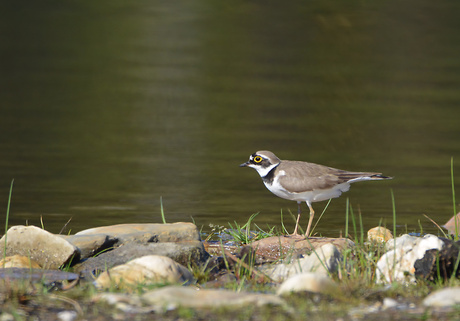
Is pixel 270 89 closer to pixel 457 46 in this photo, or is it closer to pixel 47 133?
pixel 47 133

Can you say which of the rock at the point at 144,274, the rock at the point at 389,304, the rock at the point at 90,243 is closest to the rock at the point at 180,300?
the rock at the point at 389,304

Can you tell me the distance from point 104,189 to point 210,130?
5.36m

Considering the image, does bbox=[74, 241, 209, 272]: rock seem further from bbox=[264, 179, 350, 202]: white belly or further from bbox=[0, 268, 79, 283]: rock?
bbox=[264, 179, 350, 202]: white belly

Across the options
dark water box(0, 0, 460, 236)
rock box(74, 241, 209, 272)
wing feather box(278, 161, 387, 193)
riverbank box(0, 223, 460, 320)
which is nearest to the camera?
riverbank box(0, 223, 460, 320)

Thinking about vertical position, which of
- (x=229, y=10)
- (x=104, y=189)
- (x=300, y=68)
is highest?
(x=229, y=10)

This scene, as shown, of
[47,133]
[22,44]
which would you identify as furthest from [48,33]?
[47,133]

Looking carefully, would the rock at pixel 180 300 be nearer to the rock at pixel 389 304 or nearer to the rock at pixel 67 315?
the rock at pixel 67 315

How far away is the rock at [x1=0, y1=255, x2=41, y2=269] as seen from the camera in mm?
6527

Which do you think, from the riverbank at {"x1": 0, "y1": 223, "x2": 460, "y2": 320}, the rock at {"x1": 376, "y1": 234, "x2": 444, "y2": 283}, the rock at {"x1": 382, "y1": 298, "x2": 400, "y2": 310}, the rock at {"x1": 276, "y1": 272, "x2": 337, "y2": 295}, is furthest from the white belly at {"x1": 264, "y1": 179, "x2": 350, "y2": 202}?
the rock at {"x1": 382, "y1": 298, "x2": 400, "y2": 310}

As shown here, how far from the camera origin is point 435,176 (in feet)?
42.0

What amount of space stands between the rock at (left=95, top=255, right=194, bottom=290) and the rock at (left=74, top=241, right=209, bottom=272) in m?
0.62

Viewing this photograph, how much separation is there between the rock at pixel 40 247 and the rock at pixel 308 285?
89.9 inches

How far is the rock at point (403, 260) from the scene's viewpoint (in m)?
5.91

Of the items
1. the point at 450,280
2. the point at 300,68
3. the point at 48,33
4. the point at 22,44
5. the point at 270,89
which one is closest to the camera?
the point at 450,280
